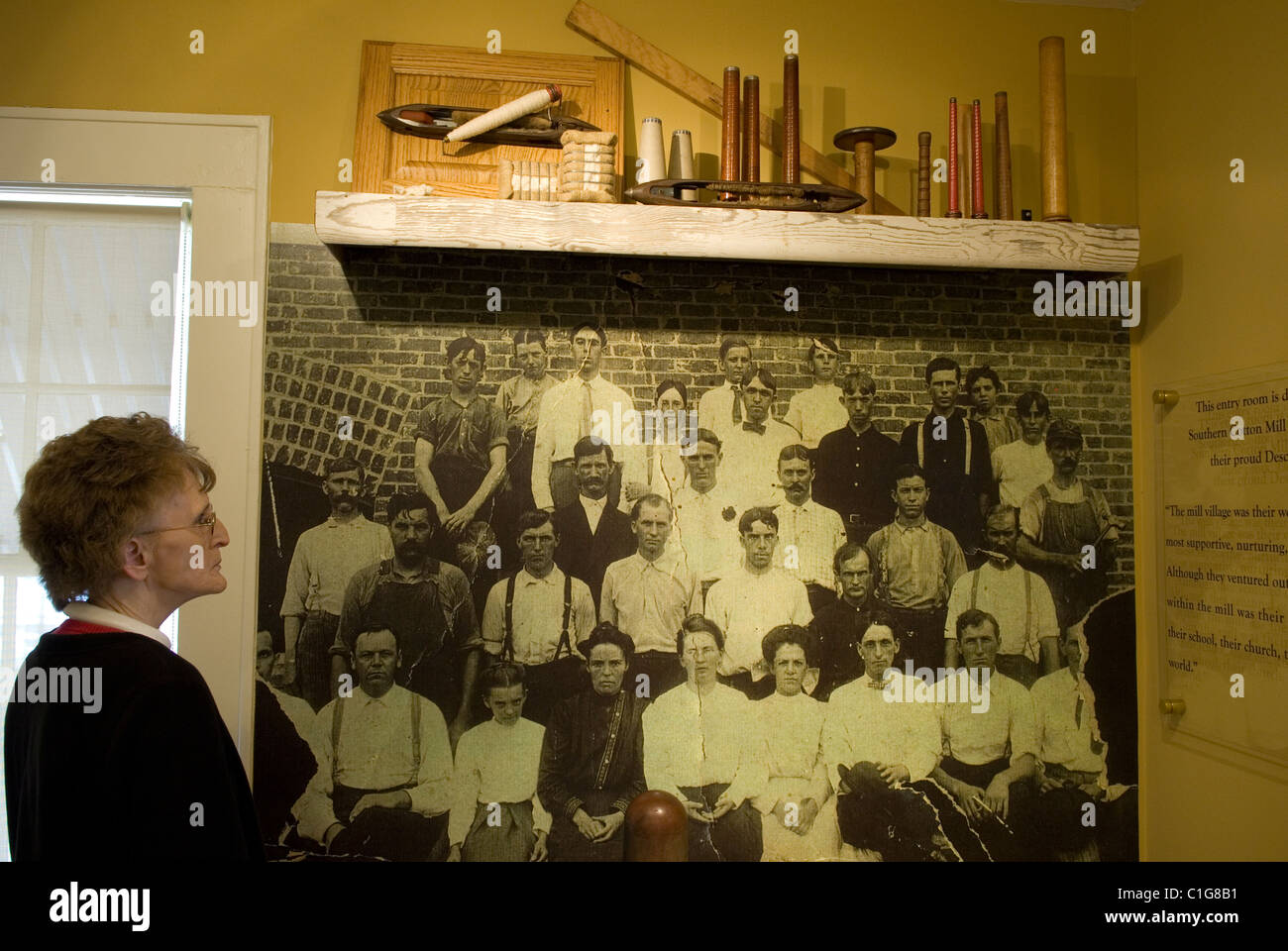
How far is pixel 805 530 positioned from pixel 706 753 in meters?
0.68

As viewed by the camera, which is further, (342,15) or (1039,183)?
(1039,183)

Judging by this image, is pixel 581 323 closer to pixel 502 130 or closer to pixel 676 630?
pixel 502 130

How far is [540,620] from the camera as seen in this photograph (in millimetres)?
2428

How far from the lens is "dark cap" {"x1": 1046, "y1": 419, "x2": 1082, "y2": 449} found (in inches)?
103

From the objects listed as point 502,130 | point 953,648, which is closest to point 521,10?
point 502,130

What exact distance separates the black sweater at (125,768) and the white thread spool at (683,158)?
172cm

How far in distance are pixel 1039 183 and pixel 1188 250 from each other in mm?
472

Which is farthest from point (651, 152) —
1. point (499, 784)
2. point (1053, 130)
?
point (499, 784)

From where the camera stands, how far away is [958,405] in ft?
8.49

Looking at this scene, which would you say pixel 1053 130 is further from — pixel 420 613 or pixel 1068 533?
pixel 420 613

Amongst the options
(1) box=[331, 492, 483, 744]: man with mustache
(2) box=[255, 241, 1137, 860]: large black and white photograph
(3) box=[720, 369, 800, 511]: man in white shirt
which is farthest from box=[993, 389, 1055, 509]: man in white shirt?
(1) box=[331, 492, 483, 744]: man with mustache

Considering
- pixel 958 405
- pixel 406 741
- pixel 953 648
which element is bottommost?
pixel 406 741

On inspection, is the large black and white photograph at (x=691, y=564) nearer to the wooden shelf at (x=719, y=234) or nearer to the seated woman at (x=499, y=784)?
the seated woman at (x=499, y=784)

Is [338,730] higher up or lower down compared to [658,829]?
lower down
